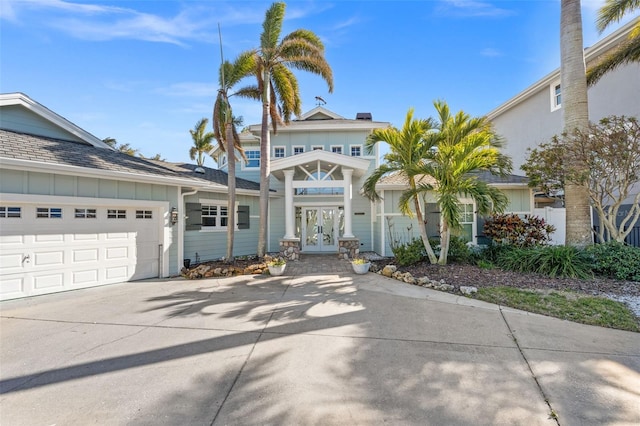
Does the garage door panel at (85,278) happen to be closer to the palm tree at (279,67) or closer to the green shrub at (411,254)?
the palm tree at (279,67)

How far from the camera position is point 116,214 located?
7.73 meters

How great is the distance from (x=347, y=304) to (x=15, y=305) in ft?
23.3

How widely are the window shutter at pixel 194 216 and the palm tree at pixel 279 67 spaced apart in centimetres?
259

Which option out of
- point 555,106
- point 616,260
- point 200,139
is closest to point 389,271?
point 616,260

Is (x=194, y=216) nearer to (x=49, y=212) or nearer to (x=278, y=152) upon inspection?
(x=49, y=212)

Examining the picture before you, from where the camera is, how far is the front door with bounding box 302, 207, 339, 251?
13.0 m

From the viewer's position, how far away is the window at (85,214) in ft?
23.2

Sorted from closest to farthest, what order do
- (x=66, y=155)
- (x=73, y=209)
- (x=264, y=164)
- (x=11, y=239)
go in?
1. (x=11, y=239)
2. (x=73, y=209)
3. (x=66, y=155)
4. (x=264, y=164)

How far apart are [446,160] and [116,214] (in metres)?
9.58

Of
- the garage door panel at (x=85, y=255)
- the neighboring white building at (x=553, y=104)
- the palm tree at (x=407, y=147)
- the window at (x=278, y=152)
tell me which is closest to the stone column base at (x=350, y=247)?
the palm tree at (x=407, y=147)

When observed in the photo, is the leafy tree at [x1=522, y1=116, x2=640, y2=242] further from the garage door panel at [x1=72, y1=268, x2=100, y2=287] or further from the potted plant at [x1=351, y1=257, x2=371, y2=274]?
the garage door panel at [x1=72, y1=268, x2=100, y2=287]

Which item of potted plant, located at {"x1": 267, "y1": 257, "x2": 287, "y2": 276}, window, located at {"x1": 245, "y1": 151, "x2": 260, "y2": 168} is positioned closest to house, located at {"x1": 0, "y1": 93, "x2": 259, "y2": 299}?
potted plant, located at {"x1": 267, "y1": 257, "x2": 287, "y2": 276}

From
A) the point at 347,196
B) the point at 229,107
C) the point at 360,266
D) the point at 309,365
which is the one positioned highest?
the point at 229,107

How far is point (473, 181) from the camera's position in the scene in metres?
7.76
